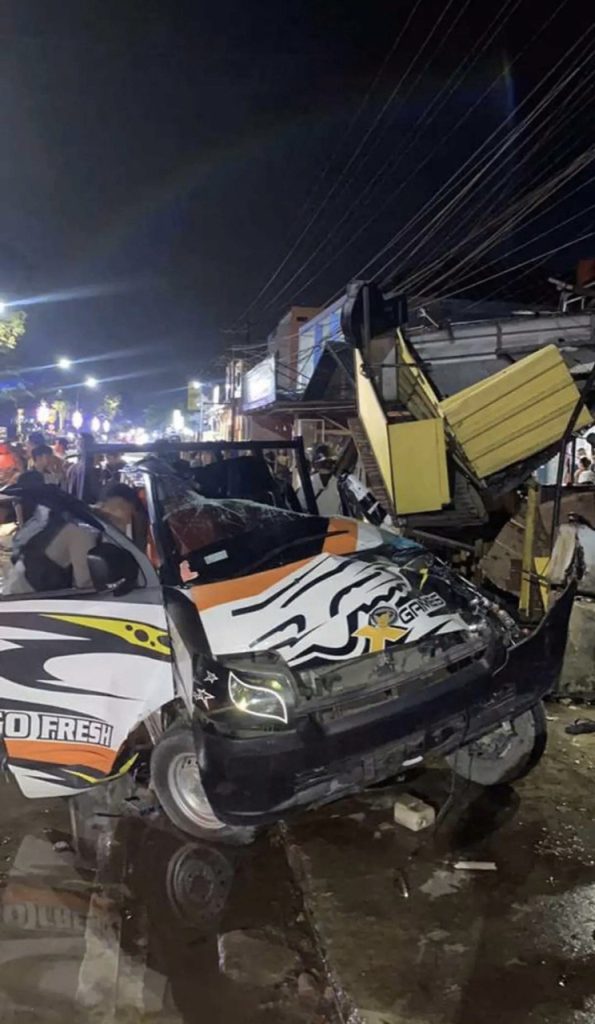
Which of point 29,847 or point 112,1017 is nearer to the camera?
point 112,1017

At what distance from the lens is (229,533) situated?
4742mm

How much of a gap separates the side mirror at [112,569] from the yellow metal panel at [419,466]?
Result: 11.8 ft

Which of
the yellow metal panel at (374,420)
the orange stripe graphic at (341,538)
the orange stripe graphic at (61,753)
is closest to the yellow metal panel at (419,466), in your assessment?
the yellow metal panel at (374,420)

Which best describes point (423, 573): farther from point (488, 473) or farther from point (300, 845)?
point (488, 473)

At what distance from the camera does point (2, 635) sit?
403cm

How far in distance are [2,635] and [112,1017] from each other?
6.42 ft

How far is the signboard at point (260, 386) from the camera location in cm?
3016

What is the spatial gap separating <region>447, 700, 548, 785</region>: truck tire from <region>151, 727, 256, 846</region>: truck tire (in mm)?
1447

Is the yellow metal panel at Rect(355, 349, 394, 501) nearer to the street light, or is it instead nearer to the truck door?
the truck door

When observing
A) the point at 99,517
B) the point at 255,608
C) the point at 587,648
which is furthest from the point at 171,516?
the point at 587,648

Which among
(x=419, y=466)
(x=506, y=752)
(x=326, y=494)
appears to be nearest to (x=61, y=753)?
(x=506, y=752)

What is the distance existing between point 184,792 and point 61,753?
699 millimetres

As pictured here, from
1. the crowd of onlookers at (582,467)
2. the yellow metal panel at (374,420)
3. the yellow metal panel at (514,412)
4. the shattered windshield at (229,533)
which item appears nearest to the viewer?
the shattered windshield at (229,533)

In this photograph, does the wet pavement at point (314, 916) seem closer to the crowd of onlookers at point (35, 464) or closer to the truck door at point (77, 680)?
the truck door at point (77, 680)
